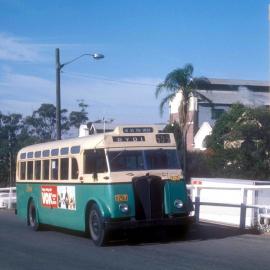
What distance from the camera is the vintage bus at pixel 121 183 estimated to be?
14391mm

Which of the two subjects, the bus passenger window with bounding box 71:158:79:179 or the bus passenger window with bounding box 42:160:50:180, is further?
the bus passenger window with bounding box 42:160:50:180

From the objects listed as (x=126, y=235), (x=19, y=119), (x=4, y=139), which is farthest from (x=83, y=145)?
(x=19, y=119)

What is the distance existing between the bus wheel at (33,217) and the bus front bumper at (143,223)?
5353 mm

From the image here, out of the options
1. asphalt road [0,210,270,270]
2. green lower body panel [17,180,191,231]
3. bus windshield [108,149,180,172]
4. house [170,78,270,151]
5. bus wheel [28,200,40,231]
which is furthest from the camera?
house [170,78,270,151]

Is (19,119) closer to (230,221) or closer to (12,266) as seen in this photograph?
(230,221)

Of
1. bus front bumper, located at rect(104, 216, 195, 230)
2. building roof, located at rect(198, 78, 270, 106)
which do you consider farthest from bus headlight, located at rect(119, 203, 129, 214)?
building roof, located at rect(198, 78, 270, 106)

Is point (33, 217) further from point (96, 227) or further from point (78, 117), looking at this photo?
point (78, 117)

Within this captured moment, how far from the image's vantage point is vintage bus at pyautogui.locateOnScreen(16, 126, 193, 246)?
47.2 ft

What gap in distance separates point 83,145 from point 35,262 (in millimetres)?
3997

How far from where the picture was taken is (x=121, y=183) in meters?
14.4

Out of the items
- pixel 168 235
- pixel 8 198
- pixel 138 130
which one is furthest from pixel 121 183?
pixel 8 198

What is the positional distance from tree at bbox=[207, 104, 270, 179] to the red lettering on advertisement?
90.9 feet

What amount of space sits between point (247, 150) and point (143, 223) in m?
32.4

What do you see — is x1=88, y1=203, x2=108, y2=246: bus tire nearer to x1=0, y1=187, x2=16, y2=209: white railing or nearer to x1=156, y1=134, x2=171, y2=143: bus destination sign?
x1=156, y1=134, x2=171, y2=143: bus destination sign
